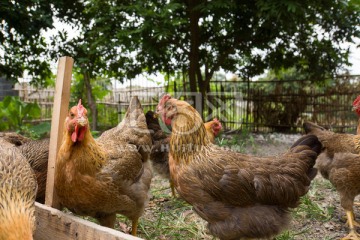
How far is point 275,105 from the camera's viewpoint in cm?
1134

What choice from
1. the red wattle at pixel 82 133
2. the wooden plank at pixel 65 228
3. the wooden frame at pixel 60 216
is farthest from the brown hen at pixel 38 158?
the red wattle at pixel 82 133

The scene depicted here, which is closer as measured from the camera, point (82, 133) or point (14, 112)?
point (82, 133)

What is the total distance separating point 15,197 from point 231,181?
1445mm

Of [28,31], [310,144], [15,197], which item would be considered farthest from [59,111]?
[28,31]

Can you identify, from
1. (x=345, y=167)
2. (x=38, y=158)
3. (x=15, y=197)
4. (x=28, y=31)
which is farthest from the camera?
(x=28, y=31)

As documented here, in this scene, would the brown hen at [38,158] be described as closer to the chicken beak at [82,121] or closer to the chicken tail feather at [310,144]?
the chicken beak at [82,121]

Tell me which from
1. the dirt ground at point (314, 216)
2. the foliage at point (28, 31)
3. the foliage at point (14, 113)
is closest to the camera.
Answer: the dirt ground at point (314, 216)

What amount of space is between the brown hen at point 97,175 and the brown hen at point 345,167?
1.94 metres

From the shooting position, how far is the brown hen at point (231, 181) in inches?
105

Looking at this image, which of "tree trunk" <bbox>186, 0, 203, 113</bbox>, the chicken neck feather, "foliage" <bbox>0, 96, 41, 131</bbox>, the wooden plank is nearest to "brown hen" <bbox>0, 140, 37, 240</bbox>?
the wooden plank

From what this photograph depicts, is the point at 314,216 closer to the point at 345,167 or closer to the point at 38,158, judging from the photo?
the point at 345,167

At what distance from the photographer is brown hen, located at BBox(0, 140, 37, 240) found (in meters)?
1.87

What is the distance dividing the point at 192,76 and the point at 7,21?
175 inches

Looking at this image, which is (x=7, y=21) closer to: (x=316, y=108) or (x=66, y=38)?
(x=66, y=38)
